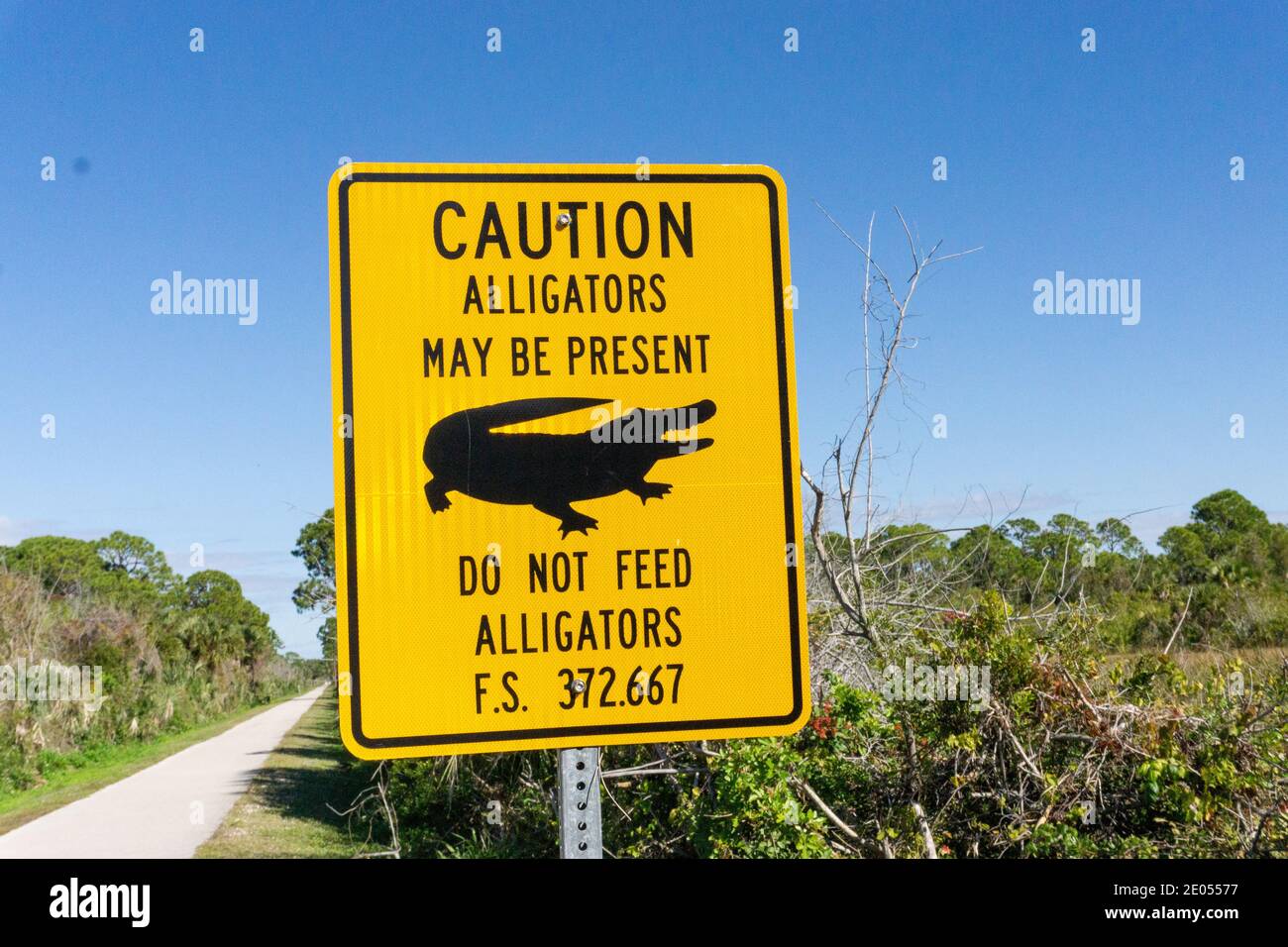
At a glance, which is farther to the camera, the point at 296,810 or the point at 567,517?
the point at 296,810

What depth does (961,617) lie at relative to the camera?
450cm

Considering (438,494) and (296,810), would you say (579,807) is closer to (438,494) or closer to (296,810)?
(438,494)

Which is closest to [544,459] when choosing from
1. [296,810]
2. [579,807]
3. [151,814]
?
[579,807]

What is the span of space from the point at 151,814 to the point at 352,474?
11.1 m

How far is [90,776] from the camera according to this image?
589 inches

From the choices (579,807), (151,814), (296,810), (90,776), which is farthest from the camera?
(90,776)

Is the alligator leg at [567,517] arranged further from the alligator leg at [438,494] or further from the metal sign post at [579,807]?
the metal sign post at [579,807]

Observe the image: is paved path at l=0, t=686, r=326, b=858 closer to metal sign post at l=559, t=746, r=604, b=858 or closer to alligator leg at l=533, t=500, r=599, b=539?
metal sign post at l=559, t=746, r=604, b=858

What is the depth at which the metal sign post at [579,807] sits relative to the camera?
148cm

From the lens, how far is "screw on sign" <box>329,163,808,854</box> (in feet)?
4.95

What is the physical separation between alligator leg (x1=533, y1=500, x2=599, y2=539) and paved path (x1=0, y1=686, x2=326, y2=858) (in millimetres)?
7451

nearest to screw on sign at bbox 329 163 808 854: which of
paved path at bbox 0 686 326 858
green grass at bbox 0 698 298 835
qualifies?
paved path at bbox 0 686 326 858

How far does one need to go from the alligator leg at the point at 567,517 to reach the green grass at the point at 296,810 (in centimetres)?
495
